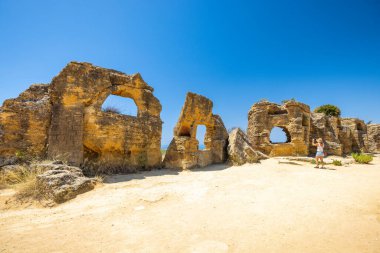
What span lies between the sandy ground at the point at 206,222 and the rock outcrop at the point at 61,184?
242 millimetres

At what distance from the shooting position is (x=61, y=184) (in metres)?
4.56

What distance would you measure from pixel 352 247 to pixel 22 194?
240 inches

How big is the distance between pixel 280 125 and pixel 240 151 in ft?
20.6

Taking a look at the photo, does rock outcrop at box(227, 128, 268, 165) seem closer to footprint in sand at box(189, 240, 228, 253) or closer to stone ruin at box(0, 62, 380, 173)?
stone ruin at box(0, 62, 380, 173)

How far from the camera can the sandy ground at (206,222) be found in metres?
2.40

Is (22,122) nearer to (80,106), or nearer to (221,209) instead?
(80,106)

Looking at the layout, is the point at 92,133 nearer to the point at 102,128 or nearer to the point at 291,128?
the point at 102,128

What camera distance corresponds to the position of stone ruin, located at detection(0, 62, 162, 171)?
20.6ft

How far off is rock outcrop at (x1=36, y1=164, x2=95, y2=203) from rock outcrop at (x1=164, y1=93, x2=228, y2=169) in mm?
4658

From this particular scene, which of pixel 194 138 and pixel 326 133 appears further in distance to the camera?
pixel 326 133

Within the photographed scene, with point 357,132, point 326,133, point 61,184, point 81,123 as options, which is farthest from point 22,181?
point 357,132

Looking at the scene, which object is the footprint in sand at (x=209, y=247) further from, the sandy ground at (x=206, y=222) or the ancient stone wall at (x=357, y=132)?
the ancient stone wall at (x=357, y=132)

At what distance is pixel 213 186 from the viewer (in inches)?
207

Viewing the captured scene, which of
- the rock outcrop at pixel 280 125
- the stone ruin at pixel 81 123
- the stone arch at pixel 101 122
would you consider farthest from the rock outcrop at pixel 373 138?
the stone ruin at pixel 81 123
